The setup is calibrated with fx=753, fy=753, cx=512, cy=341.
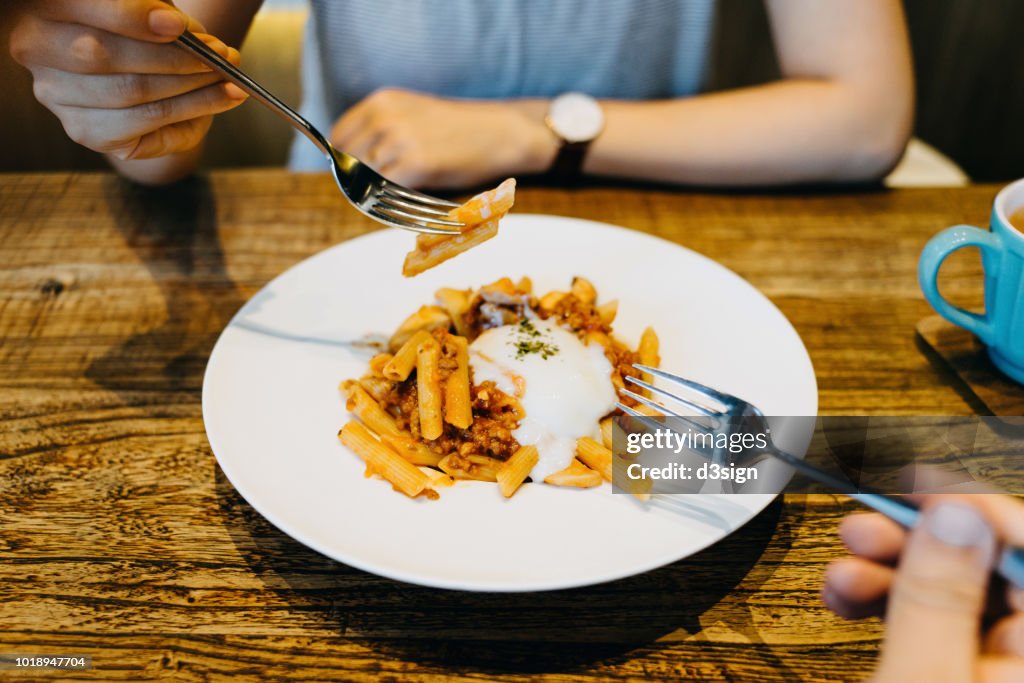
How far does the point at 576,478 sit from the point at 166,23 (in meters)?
0.77

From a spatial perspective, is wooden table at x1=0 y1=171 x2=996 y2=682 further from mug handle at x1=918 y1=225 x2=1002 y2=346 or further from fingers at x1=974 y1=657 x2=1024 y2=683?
fingers at x1=974 y1=657 x2=1024 y2=683

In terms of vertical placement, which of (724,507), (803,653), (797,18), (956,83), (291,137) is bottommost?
(291,137)

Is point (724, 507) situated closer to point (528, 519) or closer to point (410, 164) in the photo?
point (528, 519)

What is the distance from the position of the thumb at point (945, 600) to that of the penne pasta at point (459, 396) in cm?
63

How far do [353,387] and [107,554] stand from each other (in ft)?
1.27

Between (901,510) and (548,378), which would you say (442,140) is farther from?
(901,510)

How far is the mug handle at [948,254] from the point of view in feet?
3.82

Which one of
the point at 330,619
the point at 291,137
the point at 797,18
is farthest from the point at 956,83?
the point at 330,619

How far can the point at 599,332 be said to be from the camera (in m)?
1.23

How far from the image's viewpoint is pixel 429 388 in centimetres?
108

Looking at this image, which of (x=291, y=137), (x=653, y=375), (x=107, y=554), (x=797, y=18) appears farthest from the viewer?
(x=291, y=137)

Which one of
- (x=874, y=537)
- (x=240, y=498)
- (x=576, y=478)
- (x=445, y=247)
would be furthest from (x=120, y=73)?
(x=874, y=537)

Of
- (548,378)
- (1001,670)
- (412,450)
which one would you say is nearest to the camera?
(1001,670)

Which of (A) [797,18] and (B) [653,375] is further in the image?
(A) [797,18]
